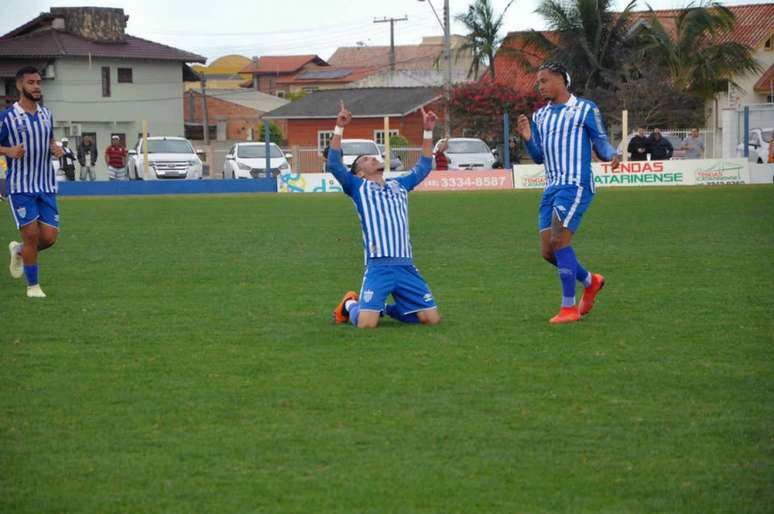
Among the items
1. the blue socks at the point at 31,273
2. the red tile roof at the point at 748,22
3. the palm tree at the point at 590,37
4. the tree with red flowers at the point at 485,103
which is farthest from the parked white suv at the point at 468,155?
the blue socks at the point at 31,273

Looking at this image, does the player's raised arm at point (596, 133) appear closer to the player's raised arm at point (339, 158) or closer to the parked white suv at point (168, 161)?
the player's raised arm at point (339, 158)

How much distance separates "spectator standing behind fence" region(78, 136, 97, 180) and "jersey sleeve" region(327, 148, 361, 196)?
3150 cm

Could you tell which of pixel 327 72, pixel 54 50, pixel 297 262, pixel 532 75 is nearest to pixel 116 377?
pixel 297 262

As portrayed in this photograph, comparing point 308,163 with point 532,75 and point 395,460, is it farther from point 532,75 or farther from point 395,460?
point 395,460

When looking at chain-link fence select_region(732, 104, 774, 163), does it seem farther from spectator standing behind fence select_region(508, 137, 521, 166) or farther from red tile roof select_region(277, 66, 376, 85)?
red tile roof select_region(277, 66, 376, 85)

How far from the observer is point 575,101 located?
9891mm

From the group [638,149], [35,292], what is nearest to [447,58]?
[638,149]

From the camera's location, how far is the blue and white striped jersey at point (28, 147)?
1156cm

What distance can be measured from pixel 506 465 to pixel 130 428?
2052 mm

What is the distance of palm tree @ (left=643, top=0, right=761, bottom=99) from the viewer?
53.9m

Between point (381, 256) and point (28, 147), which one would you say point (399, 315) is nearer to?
point (381, 256)

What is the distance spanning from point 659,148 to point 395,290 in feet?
88.5

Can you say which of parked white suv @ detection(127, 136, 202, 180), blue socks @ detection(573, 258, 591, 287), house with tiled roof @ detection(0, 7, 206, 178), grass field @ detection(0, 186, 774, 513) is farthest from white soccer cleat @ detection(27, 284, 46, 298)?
house with tiled roof @ detection(0, 7, 206, 178)

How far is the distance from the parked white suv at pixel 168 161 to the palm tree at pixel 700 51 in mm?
23059
